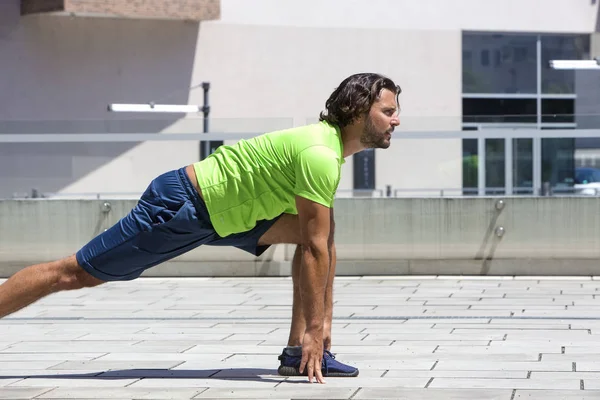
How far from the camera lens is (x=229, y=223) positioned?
5.46 metres

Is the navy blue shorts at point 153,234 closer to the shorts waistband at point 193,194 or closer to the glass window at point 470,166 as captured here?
the shorts waistband at point 193,194

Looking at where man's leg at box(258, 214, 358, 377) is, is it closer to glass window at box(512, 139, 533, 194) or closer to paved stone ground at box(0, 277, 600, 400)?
paved stone ground at box(0, 277, 600, 400)

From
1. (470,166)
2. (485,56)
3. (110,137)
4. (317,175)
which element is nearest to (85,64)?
(485,56)

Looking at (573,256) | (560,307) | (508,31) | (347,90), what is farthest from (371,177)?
(508,31)

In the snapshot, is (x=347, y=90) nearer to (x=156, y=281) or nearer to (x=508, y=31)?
(x=156, y=281)

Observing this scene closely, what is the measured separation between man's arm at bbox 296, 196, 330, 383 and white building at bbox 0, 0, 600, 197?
20818 millimetres

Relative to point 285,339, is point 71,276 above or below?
above

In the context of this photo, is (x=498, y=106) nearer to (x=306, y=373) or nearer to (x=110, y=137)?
(x=110, y=137)

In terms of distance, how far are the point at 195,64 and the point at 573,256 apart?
17.0 m

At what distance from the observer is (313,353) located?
536cm

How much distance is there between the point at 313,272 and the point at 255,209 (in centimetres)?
40

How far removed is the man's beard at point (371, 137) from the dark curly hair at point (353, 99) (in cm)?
7

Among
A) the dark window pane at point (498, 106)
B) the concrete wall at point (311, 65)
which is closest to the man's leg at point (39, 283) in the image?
the concrete wall at point (311, 65)

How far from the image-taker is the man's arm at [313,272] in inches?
209
